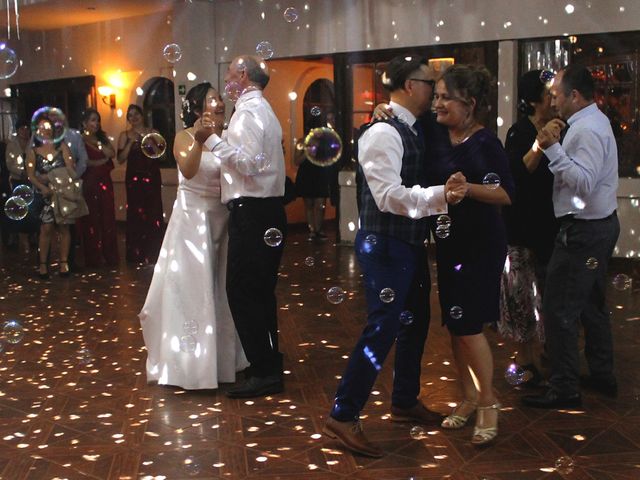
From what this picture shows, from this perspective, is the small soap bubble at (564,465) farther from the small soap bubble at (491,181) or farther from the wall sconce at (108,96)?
the wall sconce at (108,96)

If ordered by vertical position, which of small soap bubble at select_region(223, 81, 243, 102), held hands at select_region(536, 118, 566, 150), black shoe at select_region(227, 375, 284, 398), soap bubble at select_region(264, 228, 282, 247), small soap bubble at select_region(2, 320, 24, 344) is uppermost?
small soap bubble at select_region(223, 81, 243, 102)

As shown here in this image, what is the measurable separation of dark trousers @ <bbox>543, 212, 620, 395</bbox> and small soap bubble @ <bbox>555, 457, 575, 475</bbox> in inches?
24.1

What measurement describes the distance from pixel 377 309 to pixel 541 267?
3.83 feet

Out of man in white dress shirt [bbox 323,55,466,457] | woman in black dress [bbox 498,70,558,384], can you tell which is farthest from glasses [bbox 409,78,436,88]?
woman in black dress [bbox 498,70,558,384]

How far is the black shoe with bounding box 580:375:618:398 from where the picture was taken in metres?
3.81

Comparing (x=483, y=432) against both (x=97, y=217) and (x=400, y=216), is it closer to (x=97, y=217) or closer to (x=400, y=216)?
(x=400, y=216)

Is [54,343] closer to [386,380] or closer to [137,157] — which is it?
[386,380]

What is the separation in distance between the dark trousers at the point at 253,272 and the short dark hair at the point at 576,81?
1.39 metres

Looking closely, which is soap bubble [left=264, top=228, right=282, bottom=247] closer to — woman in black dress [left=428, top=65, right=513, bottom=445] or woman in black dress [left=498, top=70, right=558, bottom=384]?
woman in black dress [left=428, top=65, right=513, bottom=445]

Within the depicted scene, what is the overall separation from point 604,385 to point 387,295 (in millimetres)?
1386

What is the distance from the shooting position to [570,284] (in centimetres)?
360

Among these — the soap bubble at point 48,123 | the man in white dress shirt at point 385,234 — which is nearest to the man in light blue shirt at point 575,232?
the man in white dress shirt at point 385,234

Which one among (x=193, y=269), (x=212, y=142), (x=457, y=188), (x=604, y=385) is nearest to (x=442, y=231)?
(x=457, y=188)

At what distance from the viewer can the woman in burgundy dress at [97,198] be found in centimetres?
821
